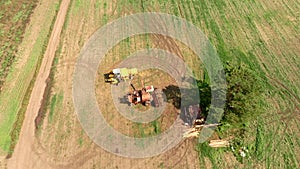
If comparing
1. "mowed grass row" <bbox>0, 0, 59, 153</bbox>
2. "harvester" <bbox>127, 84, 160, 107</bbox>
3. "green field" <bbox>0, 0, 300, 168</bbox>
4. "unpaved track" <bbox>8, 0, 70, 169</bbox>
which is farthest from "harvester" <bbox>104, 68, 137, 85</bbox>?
"mowed grass row" <bbox>0, 0, 59, 153</bbox>

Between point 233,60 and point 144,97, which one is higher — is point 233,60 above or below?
above

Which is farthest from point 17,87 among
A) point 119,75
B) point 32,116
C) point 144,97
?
point 144,97

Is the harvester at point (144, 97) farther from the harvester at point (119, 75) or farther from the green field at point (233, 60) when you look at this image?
the green field at point (233, 60)

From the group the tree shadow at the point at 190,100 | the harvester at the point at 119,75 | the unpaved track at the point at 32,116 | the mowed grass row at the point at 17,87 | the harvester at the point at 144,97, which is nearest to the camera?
the unpaved track at the point at 32,116

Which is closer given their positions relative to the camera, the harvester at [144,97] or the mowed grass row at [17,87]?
the mowed grass row at [17,87]

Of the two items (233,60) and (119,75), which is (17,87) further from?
(233,60)

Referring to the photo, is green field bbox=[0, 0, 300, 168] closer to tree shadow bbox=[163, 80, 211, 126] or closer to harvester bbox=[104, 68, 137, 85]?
tree shadow bbox=[163, 80, 211, 126]

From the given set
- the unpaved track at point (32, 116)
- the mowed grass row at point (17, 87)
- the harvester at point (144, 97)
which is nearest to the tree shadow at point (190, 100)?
the harvester at point (144, 97)
